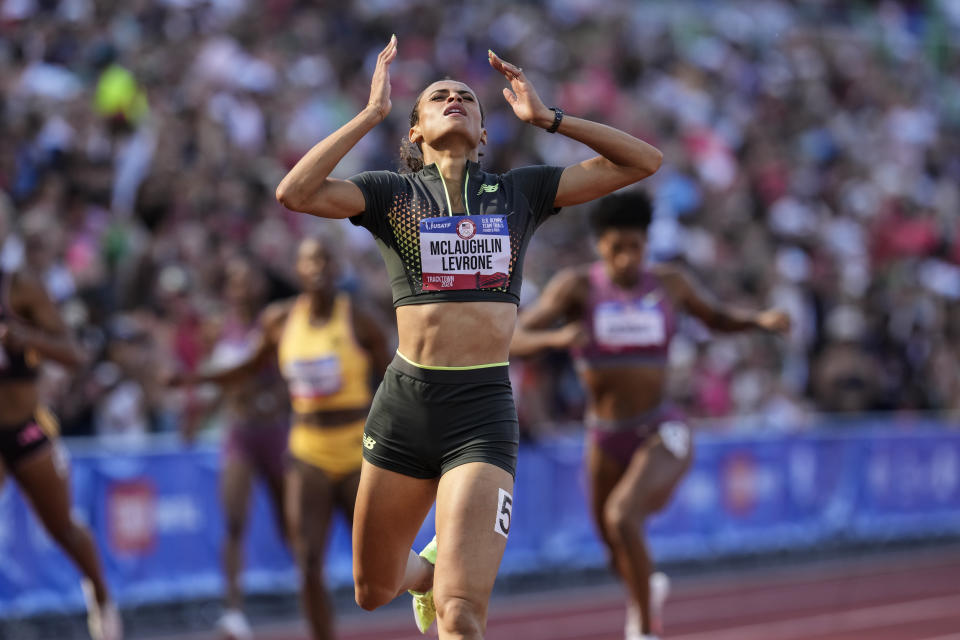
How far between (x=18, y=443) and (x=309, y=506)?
1757 millimetres

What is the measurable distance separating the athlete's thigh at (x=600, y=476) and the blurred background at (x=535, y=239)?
2622mm

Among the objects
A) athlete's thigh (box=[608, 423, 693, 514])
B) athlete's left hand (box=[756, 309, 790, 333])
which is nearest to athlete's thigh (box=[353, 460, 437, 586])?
athlete's thigh (box=[608, 423, 693, 514])

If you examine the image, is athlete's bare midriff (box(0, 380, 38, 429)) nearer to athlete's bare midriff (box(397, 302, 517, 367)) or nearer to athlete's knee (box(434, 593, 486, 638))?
athlete's bare midriff (box(397, 302, 517, 367))

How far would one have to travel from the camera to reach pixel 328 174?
18.8 feet

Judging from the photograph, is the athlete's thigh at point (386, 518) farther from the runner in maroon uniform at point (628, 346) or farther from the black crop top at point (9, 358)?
the black crop top at point (9, 358)

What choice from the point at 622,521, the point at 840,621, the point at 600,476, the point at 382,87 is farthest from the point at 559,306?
the point at 840,621

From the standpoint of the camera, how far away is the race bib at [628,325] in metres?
9.05

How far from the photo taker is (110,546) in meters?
10.8

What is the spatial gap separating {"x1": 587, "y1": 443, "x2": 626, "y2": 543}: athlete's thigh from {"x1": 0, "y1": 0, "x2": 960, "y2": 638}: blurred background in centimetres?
262

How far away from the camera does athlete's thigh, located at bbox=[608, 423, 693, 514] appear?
871cm

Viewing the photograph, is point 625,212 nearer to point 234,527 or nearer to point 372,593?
point 372,593

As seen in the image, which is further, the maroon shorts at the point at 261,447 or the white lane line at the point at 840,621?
the white lane line at the point at 840,621

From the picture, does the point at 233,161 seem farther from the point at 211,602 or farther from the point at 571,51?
the point at 571,51

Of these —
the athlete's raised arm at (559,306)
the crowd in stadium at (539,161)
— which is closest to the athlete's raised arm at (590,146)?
the athlete's raised arm at (559,306)
